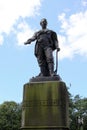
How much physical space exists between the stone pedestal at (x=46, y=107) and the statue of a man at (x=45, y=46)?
77cm

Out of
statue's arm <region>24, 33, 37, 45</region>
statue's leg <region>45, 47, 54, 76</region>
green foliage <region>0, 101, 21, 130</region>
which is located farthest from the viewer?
green foliage <region>0, 101, 21, 130</region>

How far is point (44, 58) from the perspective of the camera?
50.1 feet

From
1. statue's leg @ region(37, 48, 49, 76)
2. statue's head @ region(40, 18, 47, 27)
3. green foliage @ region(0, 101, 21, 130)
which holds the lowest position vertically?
statue's leg @ region(37, 48, 49, 76)

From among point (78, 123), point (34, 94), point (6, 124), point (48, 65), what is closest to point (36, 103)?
point (34, 94)

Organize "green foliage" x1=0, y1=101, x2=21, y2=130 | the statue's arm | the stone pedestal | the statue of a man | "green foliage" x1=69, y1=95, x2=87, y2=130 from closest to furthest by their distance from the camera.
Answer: the stone pedestal
the statue of a man
the statue's arm
"green foliage" x1=69, y1=95, x2=87, y2=130
"green foliage" x1=0, y1=101, x2=21, y2=130

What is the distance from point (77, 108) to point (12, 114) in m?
10.6

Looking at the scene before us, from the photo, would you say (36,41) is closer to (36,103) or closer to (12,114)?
(36,103)

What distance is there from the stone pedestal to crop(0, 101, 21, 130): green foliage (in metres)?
47.5

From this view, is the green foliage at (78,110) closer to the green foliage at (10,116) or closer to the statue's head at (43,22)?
the green foliage at (10,116)

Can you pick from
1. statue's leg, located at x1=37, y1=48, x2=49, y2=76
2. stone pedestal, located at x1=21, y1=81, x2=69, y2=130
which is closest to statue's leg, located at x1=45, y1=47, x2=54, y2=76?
statue's leg, located at x1=37, y1=48, x2=49, y2=76

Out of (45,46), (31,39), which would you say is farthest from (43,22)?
(45,46)

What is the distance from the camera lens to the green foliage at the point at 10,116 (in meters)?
62.6

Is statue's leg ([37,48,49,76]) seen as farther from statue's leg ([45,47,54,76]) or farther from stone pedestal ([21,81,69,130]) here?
stone pedestal ([21,81,69,130])

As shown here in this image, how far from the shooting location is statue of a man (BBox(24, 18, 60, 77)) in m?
15.0
